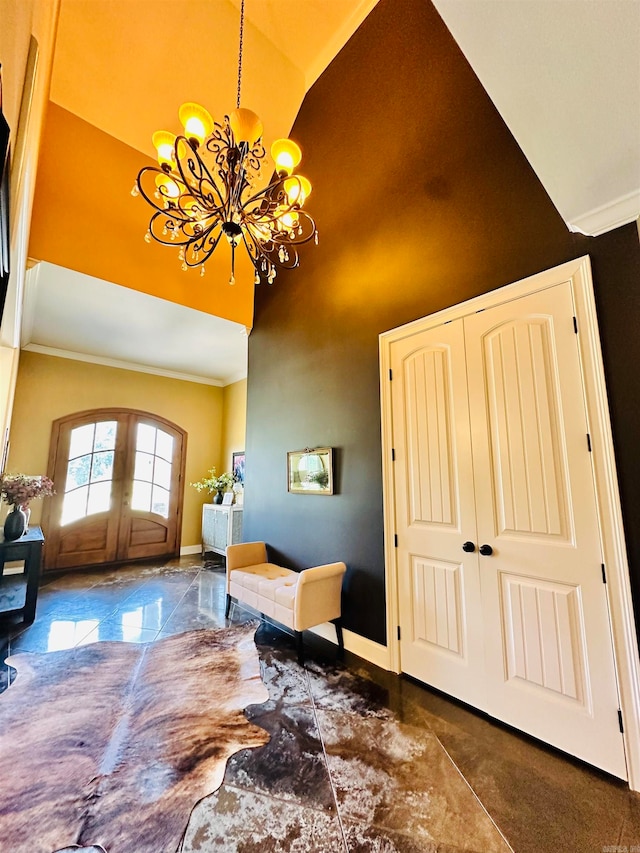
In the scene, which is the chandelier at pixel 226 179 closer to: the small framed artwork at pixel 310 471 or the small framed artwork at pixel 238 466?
the small framed artwork at pixel 310 471

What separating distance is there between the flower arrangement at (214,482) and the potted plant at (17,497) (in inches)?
102

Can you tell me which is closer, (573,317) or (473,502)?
(573,317)

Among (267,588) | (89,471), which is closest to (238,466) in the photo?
(89,471)

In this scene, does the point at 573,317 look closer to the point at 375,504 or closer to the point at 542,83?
the point at 542,83

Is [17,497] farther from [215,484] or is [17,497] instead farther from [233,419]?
[233,419]

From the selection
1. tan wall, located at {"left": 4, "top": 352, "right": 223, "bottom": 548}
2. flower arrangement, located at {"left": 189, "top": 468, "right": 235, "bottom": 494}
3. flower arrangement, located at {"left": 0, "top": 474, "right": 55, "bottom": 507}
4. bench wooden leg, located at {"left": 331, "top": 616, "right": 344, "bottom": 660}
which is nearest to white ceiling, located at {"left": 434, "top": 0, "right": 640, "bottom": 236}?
bench wooden leg, located at {"left": 331, "top": 616, "right": 344, "bottom": 660}

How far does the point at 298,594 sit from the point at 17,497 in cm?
313

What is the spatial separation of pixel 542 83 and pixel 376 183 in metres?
2.04

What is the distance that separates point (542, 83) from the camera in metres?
1.27

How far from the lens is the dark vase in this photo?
342 cm

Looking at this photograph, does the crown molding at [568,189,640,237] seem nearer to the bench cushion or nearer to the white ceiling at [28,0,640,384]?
the white ceiling at [28,0,640,384]

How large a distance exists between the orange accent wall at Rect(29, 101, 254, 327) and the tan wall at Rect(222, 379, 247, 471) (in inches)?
94.9

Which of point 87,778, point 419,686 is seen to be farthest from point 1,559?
point 419,686

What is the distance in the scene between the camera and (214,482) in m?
5.94
